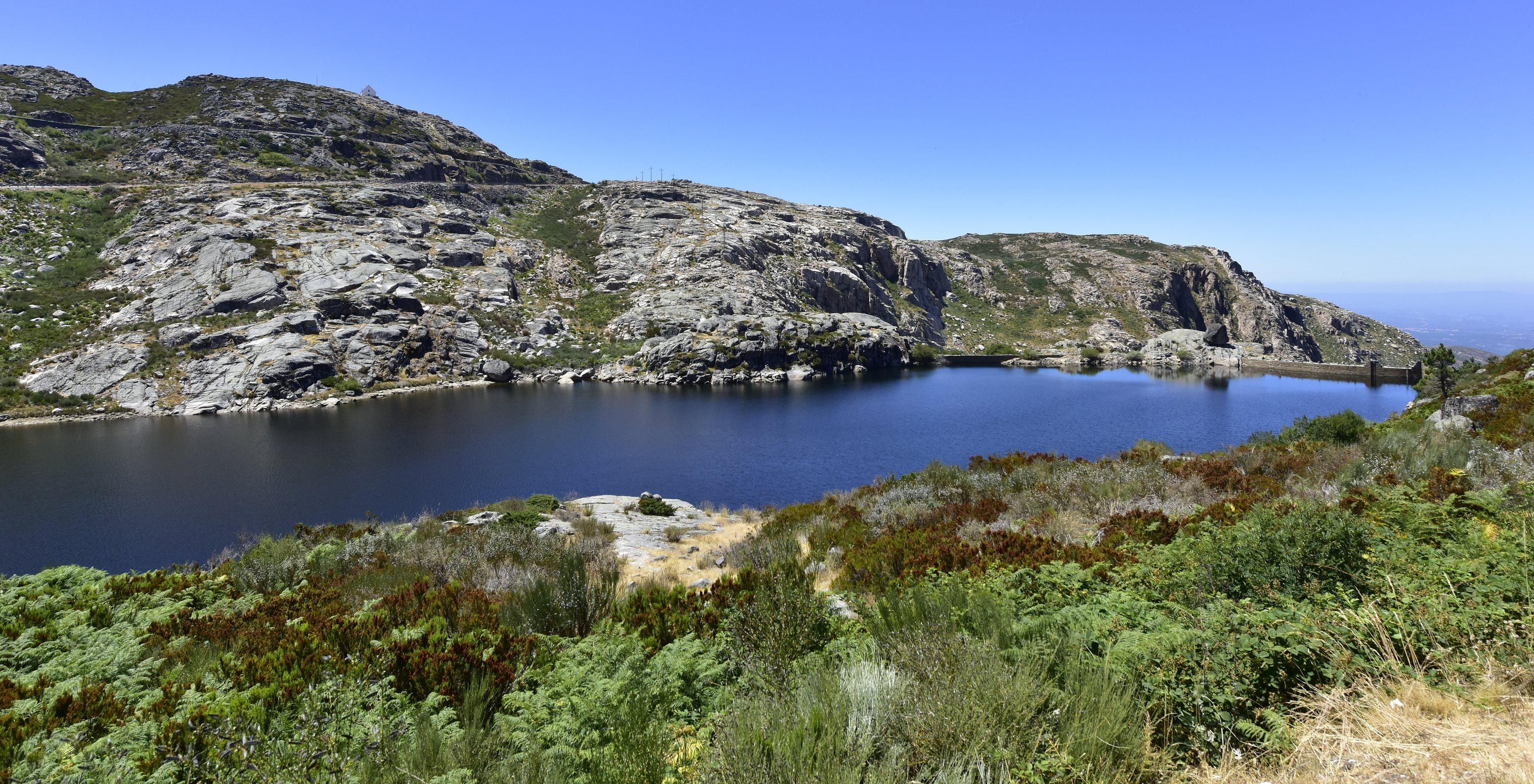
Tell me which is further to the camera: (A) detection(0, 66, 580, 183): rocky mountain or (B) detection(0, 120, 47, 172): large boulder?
(A) detection(0, 66, 580, 183): rocky mountain

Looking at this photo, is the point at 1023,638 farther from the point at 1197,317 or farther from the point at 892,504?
the point at 1197,317

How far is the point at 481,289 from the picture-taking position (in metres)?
80.5

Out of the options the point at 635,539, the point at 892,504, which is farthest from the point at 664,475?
the point at 892,504

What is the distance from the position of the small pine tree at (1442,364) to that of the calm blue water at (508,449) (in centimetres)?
719

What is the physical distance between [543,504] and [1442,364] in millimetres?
54112

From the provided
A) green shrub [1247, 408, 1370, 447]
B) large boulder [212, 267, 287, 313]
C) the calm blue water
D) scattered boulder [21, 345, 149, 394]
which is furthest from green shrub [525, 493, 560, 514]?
large boulder [212, 267, 287, 313]

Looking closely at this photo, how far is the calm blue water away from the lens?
24.3m

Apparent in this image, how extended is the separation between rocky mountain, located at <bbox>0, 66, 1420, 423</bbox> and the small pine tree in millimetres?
54756

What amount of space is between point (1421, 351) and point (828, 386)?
16083 cm

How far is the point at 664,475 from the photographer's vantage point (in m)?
30.9

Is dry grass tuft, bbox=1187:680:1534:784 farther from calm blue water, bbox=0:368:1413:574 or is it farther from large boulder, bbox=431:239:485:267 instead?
large boulder, bbox=431:239:485:267

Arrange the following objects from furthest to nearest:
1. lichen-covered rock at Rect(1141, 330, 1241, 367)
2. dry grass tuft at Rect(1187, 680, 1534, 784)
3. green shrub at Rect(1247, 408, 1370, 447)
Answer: lichen-covered rock at Rect(1141, 330, 1241, 367)
green shrub at Rect(1247, 408, 1370, 447)
dry grass tuft at Rect(1187, 680, 1534, 784)

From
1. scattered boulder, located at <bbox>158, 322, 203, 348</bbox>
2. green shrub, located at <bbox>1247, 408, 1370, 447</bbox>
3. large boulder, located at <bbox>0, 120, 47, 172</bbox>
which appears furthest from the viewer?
large boulder, located at <bbox>0, 120, 47, 172</bbox>

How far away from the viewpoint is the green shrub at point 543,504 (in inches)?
725
